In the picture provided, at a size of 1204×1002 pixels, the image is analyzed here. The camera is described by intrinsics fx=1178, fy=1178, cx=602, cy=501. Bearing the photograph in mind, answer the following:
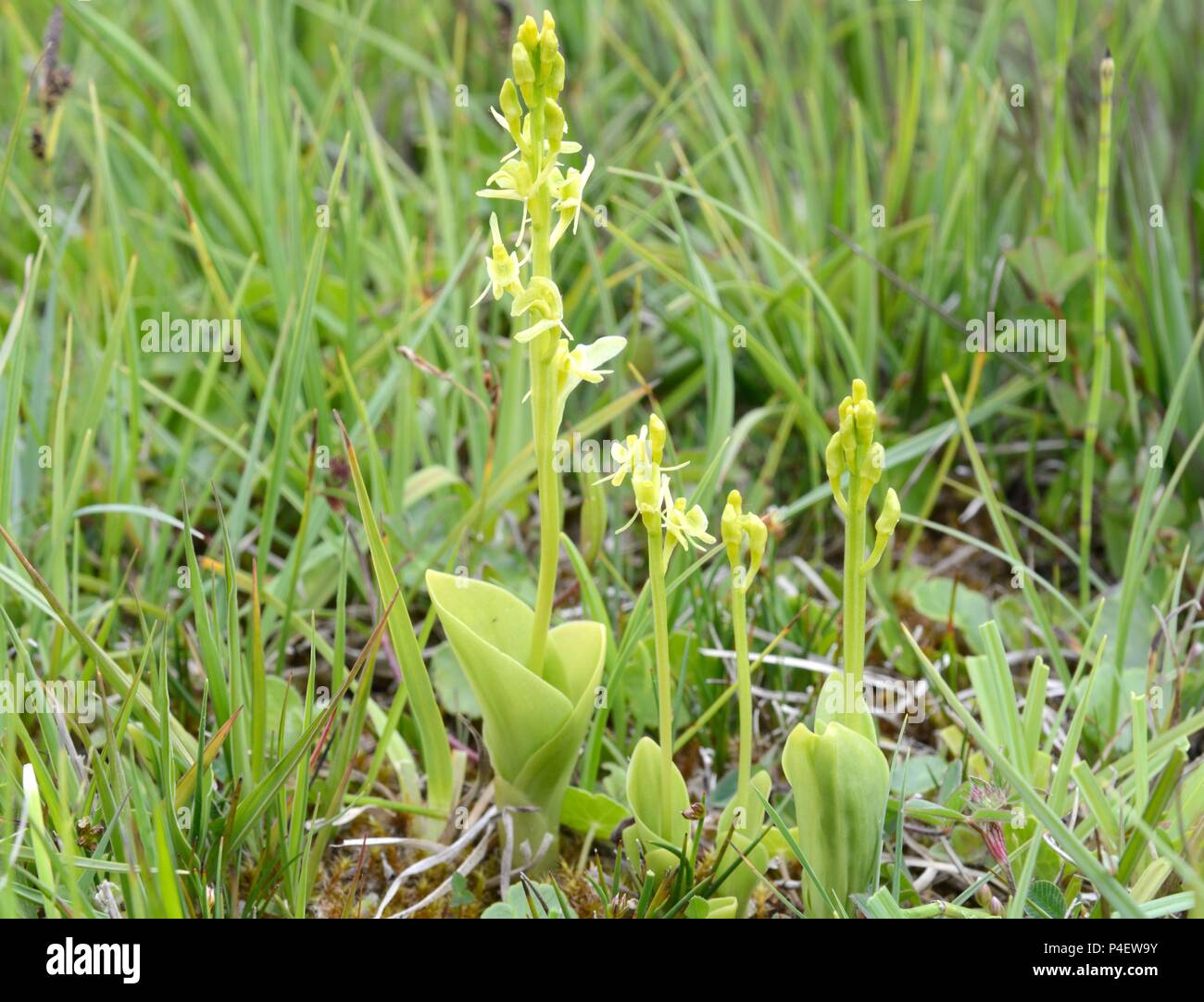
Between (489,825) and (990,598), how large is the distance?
116 cm

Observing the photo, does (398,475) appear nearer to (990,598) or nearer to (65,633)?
(65,633)

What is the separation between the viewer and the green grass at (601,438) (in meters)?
1.59

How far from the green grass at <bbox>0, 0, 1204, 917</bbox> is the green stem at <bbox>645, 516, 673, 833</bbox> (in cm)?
10

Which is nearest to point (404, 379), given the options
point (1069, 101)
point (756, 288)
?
point (756, 288)

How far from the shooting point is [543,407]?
1.47m

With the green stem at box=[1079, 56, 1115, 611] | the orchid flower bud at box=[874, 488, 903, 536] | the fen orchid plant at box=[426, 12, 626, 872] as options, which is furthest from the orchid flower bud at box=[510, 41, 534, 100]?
the green stem at box=[1079, 56, 1115, 611]

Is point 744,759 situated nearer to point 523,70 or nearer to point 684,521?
point 684,521

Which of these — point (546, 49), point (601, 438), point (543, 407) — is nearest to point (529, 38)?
point (546, 49)

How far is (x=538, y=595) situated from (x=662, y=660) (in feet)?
0.62

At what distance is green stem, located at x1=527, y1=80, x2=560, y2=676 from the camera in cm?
140

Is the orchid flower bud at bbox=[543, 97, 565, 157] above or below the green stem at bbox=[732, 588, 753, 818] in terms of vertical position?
above

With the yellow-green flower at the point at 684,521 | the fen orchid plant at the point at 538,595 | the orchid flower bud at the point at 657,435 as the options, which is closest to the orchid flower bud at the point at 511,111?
the fen orchid plant at the point at 538,595

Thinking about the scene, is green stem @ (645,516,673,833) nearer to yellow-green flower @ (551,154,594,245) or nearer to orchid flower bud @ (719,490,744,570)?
orchid flower bud @ (719,490,744,570)

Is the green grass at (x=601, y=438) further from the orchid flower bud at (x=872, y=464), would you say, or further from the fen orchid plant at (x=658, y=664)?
the orchid flower bud at (x=872, y=464)
